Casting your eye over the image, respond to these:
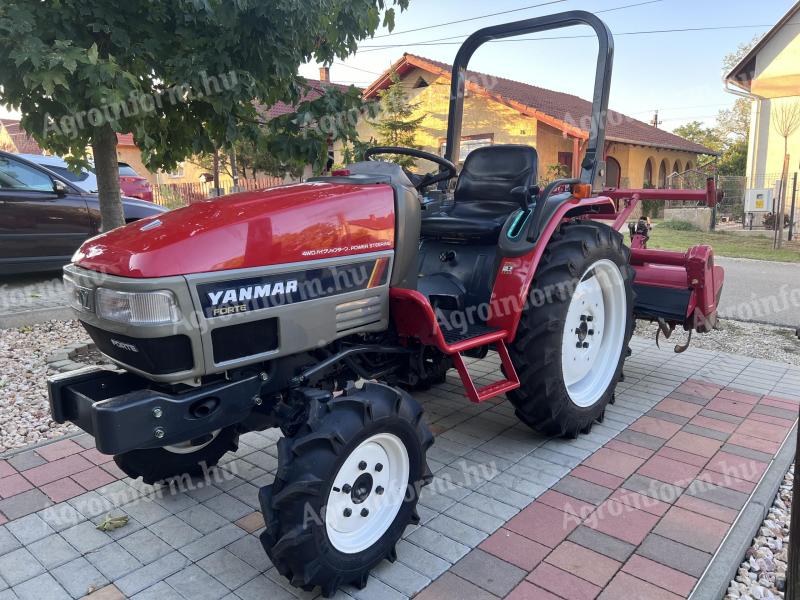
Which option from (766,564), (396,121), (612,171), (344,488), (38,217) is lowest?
(766,564)

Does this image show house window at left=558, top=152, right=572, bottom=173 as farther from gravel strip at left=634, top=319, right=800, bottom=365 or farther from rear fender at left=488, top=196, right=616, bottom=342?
rear fender at left=488, top=196, right=616, bottom=342

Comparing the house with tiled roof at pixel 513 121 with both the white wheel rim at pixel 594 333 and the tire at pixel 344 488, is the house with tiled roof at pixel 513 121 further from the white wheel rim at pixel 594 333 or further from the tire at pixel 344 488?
the tire at pixel 344 488

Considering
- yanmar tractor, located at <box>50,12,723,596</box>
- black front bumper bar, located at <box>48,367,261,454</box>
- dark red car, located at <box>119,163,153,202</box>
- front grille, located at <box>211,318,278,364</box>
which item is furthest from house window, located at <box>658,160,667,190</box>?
black front bumper bar, located at <box>48,367,261,454</box>

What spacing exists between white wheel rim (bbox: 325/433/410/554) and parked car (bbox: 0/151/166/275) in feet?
18.2

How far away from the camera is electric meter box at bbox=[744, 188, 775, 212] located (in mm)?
14312

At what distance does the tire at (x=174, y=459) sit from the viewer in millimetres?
2713

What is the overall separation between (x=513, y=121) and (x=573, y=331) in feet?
44.7

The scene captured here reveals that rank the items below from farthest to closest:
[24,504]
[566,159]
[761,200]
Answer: [566,159] → [761,200] → [24,504]

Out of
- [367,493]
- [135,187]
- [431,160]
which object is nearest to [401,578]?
[367,493]

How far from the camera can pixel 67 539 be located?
251 centimetres

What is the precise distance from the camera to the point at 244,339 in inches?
85.9

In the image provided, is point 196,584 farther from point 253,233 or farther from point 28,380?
point 28,380

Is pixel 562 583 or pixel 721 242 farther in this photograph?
pixel 721 242

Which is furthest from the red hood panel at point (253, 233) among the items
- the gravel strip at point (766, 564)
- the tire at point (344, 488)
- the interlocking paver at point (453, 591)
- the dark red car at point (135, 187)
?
the dark red car at point (135, 187)
